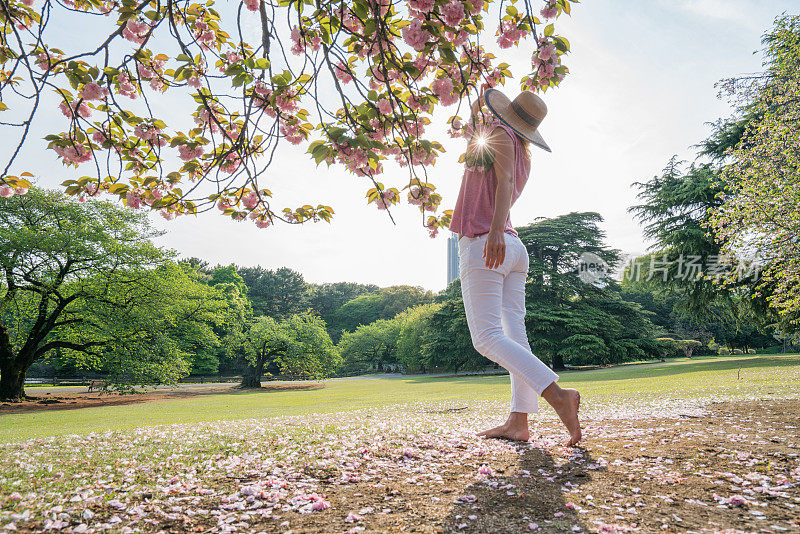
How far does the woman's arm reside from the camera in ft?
8.92

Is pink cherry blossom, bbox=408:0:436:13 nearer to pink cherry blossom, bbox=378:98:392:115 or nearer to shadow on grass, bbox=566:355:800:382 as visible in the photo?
pink cherry blossom, bbox=378:98:392:115

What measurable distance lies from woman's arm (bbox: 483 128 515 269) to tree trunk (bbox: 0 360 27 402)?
20983 mm

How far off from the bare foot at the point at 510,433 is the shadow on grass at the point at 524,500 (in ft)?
1.56

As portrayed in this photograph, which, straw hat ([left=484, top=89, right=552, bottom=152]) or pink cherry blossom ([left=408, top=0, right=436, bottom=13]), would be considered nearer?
pink cherry blossom ([left=408, top=0, right=436, bottom=13])

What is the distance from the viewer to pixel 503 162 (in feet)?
9.16

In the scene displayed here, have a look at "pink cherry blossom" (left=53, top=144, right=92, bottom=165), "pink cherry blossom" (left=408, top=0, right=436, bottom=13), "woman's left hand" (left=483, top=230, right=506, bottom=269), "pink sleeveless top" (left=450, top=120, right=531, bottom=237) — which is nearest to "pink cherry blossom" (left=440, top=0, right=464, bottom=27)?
"pink cherry blossom" (left=408, top=0, right=436, bottom=13)

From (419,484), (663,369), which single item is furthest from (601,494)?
(663,369)

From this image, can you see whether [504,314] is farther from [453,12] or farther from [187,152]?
[187,152]

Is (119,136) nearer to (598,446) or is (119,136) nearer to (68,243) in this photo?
(598,446)

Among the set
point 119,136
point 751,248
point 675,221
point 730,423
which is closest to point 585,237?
point 675,221

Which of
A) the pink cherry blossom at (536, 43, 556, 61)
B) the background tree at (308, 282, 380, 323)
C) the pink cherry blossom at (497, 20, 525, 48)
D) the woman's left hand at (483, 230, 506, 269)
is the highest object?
the background tree at (308, 282, 380, 323)

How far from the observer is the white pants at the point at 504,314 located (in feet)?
8.66

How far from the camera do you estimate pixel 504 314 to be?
3113 millimetres

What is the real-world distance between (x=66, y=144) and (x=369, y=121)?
7.50ft
